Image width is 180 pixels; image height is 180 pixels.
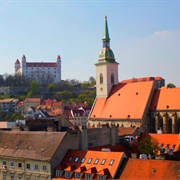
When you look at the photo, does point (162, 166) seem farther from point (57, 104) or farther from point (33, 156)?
point (57, 104)

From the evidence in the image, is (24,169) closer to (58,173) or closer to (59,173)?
(58,173)

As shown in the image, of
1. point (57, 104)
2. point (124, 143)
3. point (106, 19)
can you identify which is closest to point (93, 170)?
point (124, 143)

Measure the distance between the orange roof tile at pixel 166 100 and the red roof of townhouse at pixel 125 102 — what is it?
5.20ft

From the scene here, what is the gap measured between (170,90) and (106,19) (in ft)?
89.7

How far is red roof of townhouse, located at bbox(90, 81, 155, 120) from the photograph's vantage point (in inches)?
2997

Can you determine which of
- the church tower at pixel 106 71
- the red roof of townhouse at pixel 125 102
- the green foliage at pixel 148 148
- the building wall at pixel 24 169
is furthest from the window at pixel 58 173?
the church tower at pixel 106 71

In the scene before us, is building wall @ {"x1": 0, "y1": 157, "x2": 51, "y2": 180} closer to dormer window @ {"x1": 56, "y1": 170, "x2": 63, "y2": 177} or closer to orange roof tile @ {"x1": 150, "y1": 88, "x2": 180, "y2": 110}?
dormer window @ {"x1": 56, "y1": 170, "x2": 63, "y2": 177}

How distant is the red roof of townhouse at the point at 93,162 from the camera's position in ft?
124

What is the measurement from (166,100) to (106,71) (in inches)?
682

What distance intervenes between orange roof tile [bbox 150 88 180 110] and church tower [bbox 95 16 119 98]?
1306 cm

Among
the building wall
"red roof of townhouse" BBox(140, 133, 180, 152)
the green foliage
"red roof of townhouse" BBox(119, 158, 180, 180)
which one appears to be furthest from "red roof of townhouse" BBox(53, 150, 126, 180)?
"red roof of townhouse" BBox(140, 133, 180, 152)

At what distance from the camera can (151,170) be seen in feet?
118

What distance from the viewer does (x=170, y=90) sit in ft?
248

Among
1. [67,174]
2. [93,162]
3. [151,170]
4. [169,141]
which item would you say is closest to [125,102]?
[169,141]
